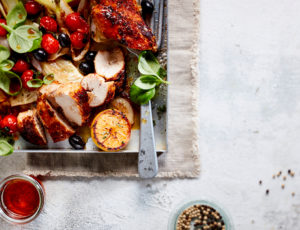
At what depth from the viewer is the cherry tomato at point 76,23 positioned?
1937 millimetres

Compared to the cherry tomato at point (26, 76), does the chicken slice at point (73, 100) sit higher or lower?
lower

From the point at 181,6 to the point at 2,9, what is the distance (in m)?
1.16

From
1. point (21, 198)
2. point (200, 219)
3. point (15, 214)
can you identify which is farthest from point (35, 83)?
point (200, 219)

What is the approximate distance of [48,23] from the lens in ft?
6.43

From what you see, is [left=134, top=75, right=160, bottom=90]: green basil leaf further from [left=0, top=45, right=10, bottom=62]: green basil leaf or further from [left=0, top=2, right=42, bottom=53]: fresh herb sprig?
[left=0, top=45, right=10, bottom=62]: green basil leaf

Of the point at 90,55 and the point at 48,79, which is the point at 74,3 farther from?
the point at 48,79

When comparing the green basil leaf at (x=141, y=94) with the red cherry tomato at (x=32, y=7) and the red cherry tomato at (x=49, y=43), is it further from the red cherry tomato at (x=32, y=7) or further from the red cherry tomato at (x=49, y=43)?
the red cherry tomato at (x=32, y=7)

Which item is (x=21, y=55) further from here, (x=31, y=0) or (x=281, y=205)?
(x=281, y=205)

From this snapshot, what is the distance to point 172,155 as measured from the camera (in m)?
2.12

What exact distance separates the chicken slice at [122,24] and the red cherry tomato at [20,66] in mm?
534

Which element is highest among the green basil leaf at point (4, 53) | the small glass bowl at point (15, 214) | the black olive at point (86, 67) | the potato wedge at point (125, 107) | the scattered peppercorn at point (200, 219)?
the green basil leaf at point (4, 53)

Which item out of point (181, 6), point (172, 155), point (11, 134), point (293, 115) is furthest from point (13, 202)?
point (293, 115)

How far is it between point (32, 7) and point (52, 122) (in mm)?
741

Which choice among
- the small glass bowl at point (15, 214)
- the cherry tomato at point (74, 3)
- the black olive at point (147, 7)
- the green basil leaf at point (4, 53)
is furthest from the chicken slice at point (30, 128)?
the black olive at point (147, 7)
